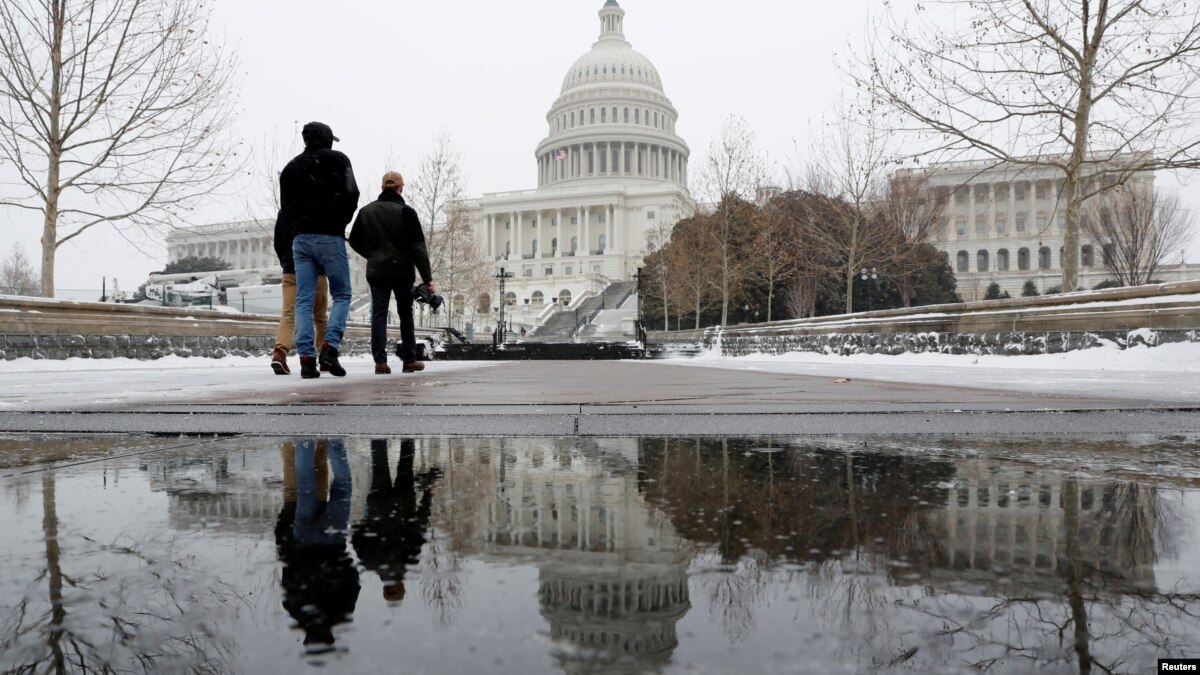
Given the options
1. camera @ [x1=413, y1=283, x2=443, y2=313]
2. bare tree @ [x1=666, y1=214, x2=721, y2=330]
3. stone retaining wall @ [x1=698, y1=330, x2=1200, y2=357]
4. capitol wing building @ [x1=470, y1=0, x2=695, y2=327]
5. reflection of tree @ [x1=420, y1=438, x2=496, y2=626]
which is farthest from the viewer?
capitol wing building @ [x1=470, y1=0, x2=695, y2=327]

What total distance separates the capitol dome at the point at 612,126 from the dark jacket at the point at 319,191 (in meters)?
87.4

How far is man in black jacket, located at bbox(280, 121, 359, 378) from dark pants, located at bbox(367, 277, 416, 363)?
827 millimetres

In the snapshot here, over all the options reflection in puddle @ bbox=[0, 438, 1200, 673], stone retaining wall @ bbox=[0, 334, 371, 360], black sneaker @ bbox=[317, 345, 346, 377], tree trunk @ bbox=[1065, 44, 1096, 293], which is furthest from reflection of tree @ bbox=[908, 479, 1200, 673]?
tree trunk @ bbox=[1065, 44, 1096, 293]

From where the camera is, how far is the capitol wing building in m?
88.3

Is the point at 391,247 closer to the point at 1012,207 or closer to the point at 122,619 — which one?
the point at 122,619

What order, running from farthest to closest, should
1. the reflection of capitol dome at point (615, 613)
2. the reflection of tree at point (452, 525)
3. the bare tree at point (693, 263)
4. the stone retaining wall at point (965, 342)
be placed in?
the bare tree at point (693, 263) → the stone retaining wall at point (965, 342) → the reflection of tree at point (452, 525) → the reflection of capitol dome at point (615, 613)

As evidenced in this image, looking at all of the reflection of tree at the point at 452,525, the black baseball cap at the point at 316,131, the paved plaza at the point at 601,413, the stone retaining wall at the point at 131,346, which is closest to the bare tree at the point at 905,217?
the stone retaining wall at the point at 131,346

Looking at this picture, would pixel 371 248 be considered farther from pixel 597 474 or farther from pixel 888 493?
pixel 888 493

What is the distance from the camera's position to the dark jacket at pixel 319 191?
5547 mm

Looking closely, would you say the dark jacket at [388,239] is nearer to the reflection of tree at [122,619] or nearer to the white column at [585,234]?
the reflection of tree at [122,619]

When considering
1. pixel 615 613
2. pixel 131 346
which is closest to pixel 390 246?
pixel 615 613

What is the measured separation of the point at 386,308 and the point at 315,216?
5.21 ft

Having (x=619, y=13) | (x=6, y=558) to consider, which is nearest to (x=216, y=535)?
(x=6, y=558)

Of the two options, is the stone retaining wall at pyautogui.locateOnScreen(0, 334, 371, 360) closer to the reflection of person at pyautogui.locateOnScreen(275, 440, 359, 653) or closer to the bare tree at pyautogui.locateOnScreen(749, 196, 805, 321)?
the reflection of person at pyautogui.locateOnScreen(275, 440, 359, 653)
